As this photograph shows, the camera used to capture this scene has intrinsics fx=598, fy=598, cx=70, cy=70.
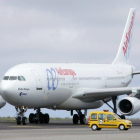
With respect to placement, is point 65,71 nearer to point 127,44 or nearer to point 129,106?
point 129,106

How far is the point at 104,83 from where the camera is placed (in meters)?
57.2

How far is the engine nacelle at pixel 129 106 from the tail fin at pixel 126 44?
48.8 ft

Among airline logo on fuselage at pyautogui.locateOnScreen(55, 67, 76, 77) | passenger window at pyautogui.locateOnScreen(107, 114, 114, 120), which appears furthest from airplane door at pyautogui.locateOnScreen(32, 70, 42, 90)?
passenger window at pyautogui.locateOnScreen(107, 114, 114, 120)

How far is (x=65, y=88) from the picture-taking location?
51156 mm

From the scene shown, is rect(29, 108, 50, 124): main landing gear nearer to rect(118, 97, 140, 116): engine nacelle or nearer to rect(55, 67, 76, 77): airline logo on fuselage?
rect(55, 67, 76, 77): airline logo on fuselage

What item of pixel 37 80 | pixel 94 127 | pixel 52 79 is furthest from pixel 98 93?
pixel 94 127

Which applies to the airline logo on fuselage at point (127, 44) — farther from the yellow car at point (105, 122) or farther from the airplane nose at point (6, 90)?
the yellow car at point (105, 122)

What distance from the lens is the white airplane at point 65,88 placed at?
47.2 metres

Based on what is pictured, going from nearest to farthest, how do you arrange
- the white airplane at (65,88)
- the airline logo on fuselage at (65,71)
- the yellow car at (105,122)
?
the yellow car at (105,122) < the white airplane at (65,88) < the airline logo on fuselage at (65,71)

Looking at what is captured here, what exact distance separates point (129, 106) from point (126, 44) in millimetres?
17259

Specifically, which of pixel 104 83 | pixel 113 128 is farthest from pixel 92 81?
pixel 113 128

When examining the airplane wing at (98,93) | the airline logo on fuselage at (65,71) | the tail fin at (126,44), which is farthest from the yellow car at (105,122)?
the tail fin at (126,44)

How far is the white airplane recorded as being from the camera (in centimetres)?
4716

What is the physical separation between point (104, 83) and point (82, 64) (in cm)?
279
